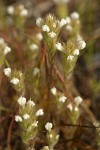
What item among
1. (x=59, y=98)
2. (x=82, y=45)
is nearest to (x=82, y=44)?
(x=82, y=45)

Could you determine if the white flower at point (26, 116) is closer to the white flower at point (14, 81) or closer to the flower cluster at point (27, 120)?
the flower cluster at point (27, 120)

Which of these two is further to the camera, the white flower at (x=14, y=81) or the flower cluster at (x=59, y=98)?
the flower cluster at (x=59, y=98)

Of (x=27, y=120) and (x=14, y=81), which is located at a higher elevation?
(x=14, y=81)

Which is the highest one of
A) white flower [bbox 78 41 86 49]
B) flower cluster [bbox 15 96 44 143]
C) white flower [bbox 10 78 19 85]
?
white flower [bbox 78 41 86 49]

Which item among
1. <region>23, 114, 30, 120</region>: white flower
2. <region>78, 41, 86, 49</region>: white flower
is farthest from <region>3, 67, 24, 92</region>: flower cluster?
<region>78, 41, 86, 49</region>: white flower

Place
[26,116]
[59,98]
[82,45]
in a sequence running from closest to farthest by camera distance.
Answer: [26,116], [82,45], [59,98]

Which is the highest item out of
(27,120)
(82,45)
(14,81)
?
(82,45)

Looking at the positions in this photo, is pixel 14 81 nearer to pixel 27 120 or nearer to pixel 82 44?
pixel 27 120

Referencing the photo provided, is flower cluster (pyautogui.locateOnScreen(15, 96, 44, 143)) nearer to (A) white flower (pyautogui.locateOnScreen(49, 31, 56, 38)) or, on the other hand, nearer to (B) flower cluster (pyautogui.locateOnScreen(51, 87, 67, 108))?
(B) flower cluster (pyautogui.locateOnScreen(51, 87, 67, 108))

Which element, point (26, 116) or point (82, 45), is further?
point (82, 45)

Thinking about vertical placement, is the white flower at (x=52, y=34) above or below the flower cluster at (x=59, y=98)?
above

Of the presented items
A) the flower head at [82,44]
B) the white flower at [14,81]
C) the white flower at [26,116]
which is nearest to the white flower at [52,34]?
the flower head at [82,44]
